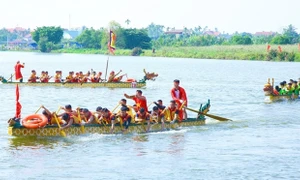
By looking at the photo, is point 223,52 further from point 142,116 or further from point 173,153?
point 173,153

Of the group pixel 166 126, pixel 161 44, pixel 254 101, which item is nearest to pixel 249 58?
pixel 161 44

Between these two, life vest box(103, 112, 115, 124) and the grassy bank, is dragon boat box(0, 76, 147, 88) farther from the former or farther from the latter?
the grassy bank

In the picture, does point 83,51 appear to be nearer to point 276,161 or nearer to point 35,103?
point 35,103

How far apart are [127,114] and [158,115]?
5.55 ft

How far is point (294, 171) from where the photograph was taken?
1967 cm

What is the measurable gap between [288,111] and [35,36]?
418 ft

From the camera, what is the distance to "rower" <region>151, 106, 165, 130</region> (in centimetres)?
2519

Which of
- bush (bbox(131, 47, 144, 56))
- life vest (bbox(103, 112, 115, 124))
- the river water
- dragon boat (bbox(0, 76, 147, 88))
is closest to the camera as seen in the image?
the river water

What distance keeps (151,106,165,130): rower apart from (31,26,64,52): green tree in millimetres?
131546

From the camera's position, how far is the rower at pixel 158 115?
25.2m

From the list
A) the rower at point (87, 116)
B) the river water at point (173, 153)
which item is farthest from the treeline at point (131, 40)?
the rower at point (87, 116)

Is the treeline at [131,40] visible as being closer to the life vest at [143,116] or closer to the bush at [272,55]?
the bush at [272,55]

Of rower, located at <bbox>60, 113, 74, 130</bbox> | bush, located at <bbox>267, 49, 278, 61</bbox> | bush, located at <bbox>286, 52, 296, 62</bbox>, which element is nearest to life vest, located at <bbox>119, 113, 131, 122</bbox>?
rower, located at <bbox>60, 113, 74, 130</bbox>

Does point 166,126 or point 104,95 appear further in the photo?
point 104,95
